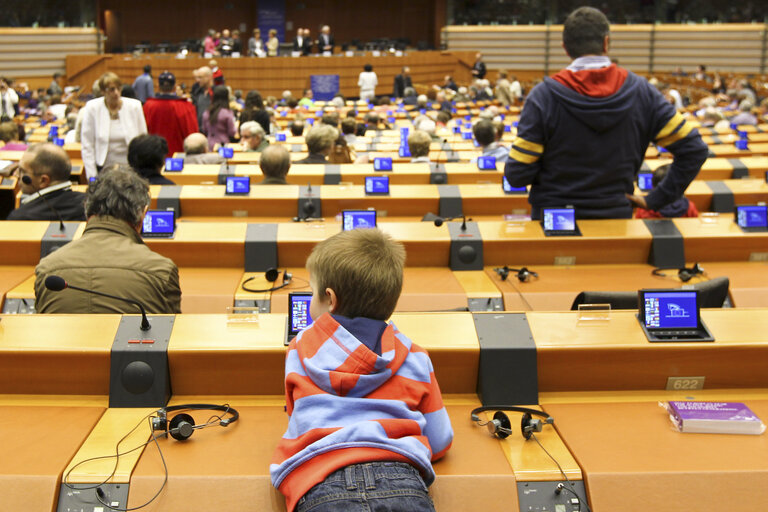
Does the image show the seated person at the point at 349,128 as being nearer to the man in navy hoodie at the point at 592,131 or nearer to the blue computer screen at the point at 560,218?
the man in navy hoodie at the point at 592,131

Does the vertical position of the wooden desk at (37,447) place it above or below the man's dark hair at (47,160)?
below

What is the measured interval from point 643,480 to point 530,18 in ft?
69.8

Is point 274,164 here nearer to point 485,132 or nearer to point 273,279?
point 273,279

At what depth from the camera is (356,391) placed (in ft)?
5.13

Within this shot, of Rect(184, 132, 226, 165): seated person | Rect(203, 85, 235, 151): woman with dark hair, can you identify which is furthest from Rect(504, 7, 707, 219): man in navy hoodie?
Rect(203, 85, 235, 151): woman with dark hair

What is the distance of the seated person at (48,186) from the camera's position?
363 centimetres

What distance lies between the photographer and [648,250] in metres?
3.50

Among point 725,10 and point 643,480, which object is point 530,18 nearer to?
point 725,10

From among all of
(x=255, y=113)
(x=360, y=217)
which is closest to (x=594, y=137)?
(x=360, y=217)

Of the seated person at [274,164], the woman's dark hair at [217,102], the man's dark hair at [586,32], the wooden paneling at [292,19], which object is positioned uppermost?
the wooden paneling at [292,19]

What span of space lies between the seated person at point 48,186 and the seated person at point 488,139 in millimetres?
3174

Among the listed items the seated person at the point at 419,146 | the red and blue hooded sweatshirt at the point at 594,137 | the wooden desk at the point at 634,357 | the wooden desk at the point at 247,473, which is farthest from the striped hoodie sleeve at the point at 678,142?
the seated person at the point at 419,146

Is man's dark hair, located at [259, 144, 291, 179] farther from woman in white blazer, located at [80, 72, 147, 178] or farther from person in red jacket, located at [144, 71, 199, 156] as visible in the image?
person in red jacket, located at [144, 71, 199, 156]

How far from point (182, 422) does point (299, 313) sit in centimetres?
42
